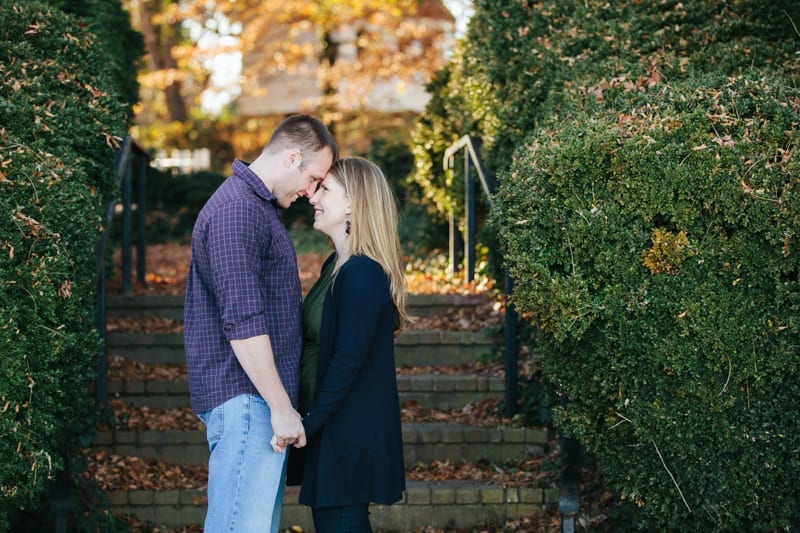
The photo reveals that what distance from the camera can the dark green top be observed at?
3207 mm

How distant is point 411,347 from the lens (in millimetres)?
5898

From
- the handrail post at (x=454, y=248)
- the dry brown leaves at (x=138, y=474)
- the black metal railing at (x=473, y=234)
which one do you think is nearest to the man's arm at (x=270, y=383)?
the black metal railing at (x=473, y=234)

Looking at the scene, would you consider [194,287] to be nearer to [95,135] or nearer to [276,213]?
[276,213]

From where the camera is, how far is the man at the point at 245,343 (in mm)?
2830

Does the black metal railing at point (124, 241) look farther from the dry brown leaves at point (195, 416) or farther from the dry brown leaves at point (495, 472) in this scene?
the dry brown leaves at point (495, 472)

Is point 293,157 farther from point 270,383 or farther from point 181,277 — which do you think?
point 181,277

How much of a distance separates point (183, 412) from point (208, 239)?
2732mm

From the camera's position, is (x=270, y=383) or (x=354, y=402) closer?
(x=270, y=383)

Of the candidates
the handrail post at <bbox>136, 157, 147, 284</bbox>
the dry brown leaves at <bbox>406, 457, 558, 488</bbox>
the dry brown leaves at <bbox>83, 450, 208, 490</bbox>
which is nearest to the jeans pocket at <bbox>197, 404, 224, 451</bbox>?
the dry brown leaves at <bbox>83, 450, 208, 490</bbox>

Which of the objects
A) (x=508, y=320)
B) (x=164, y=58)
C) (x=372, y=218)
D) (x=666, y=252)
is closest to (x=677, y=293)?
(x=666, y=252)

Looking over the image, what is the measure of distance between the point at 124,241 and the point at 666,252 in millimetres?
4488

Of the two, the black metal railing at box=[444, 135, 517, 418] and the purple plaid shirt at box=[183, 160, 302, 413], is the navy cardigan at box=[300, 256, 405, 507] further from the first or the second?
the black metal railing at box=[444, 135, 517, 418]

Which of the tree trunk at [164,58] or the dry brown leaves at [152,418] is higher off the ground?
the tree trunk at [164,58]

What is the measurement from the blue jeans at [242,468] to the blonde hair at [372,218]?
0.62 meters
